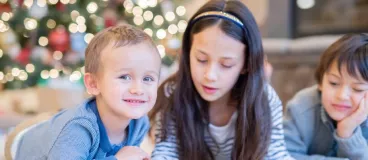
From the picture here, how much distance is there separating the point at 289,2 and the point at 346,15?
384 mm

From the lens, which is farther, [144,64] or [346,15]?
[346,15]

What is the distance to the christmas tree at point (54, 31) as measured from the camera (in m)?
3.06

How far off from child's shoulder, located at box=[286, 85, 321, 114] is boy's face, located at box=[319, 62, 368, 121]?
8 centimetres

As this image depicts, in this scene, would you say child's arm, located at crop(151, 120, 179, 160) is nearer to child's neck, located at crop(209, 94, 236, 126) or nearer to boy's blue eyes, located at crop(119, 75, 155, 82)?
child's neck, located at crop(209, 94, 236, 126)

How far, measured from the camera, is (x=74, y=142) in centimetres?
104

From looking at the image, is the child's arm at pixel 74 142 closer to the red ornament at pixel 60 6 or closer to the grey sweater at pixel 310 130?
the grey sweater at pixel 310 130

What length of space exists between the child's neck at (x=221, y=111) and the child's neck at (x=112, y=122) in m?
0.34

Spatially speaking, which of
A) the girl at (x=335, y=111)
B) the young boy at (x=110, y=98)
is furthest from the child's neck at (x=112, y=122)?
the girl at (x=335, y=111)

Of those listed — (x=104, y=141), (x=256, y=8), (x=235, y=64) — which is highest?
(x=256, y=8)

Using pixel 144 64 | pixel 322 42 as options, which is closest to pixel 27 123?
pixel 144 64

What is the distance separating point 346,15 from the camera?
10.5 feet

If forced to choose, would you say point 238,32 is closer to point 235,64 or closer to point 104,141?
point 235,64

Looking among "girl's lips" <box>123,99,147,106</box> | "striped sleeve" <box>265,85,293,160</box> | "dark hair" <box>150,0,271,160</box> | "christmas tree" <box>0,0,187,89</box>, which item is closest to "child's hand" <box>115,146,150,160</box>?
"girl's lips" <box>123,99,147,106</box>

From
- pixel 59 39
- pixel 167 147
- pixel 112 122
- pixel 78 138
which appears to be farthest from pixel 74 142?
pixel 59 39
